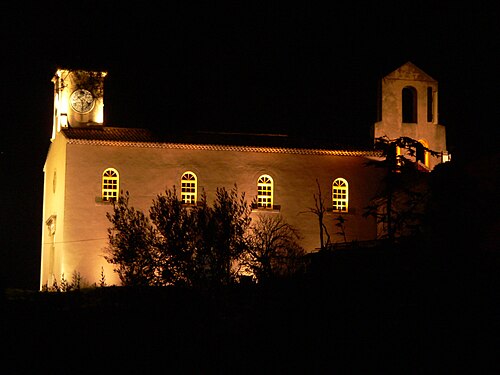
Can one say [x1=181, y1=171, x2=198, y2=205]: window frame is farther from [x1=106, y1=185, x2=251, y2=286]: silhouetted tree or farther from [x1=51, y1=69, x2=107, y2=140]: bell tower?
[x1=106, y1=185, x2=251, y2=286]: silhouetted tree

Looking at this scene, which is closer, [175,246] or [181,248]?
[181,248]

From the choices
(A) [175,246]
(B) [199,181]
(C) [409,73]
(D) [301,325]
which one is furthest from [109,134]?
(D) [301,325]

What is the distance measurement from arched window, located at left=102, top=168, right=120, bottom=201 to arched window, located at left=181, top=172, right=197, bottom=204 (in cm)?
259

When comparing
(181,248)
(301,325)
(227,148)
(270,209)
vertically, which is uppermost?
(227,148)

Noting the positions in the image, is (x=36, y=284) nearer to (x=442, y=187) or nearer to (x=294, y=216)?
(x=294, y=216)

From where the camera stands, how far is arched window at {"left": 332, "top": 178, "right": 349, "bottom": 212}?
147ft

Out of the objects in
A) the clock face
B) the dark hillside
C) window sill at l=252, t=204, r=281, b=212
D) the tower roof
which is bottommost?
the dark hillside

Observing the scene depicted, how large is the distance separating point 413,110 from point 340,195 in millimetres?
5522

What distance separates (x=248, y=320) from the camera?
2739 cm

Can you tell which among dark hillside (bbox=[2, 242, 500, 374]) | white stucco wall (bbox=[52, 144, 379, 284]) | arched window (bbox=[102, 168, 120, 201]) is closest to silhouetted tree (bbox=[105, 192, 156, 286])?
dark hillside (bbox=[2, 242, 500, 374])

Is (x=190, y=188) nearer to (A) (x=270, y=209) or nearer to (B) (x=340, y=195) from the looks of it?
(A) (x=270, y=209)

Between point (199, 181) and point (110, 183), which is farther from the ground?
point (199, 181)

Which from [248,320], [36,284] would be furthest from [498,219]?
[36,284]

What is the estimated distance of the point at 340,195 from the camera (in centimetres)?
4488
